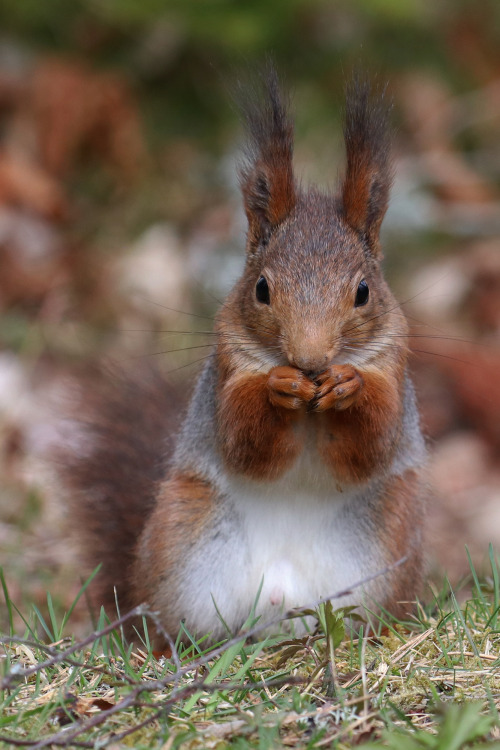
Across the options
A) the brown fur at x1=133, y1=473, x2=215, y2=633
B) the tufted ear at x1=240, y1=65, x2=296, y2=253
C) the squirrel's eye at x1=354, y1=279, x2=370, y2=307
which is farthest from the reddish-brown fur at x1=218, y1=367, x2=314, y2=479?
the tufted ear at x1=240, y1=65, x2=296, y2=253

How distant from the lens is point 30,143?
19.9 feet

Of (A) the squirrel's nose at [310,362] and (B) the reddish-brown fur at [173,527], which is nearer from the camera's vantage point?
(A) the squirrel's nose at [310,362]

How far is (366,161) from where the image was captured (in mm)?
2539

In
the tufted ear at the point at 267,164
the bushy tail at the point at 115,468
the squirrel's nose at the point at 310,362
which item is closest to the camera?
the squirrel's nose at the point at 310,362

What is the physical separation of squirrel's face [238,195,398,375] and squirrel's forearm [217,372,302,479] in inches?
3.8

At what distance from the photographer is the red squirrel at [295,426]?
235cm

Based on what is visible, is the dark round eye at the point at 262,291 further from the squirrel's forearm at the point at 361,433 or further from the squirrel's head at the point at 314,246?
A: the squirrel's forearm at the point at 361,433

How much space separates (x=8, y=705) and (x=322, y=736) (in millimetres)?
535

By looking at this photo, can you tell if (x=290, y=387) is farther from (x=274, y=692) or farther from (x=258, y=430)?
(x=274, y=692)

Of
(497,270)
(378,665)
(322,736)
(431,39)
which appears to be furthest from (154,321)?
(322,736)

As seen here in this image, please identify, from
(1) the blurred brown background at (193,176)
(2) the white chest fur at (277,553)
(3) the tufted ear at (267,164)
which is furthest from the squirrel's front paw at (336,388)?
(1) the blurred brown background at (193,176)

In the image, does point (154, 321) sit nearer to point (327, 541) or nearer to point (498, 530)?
point (498, 530)

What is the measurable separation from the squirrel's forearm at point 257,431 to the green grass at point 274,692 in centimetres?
35

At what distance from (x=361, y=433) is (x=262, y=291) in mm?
398
